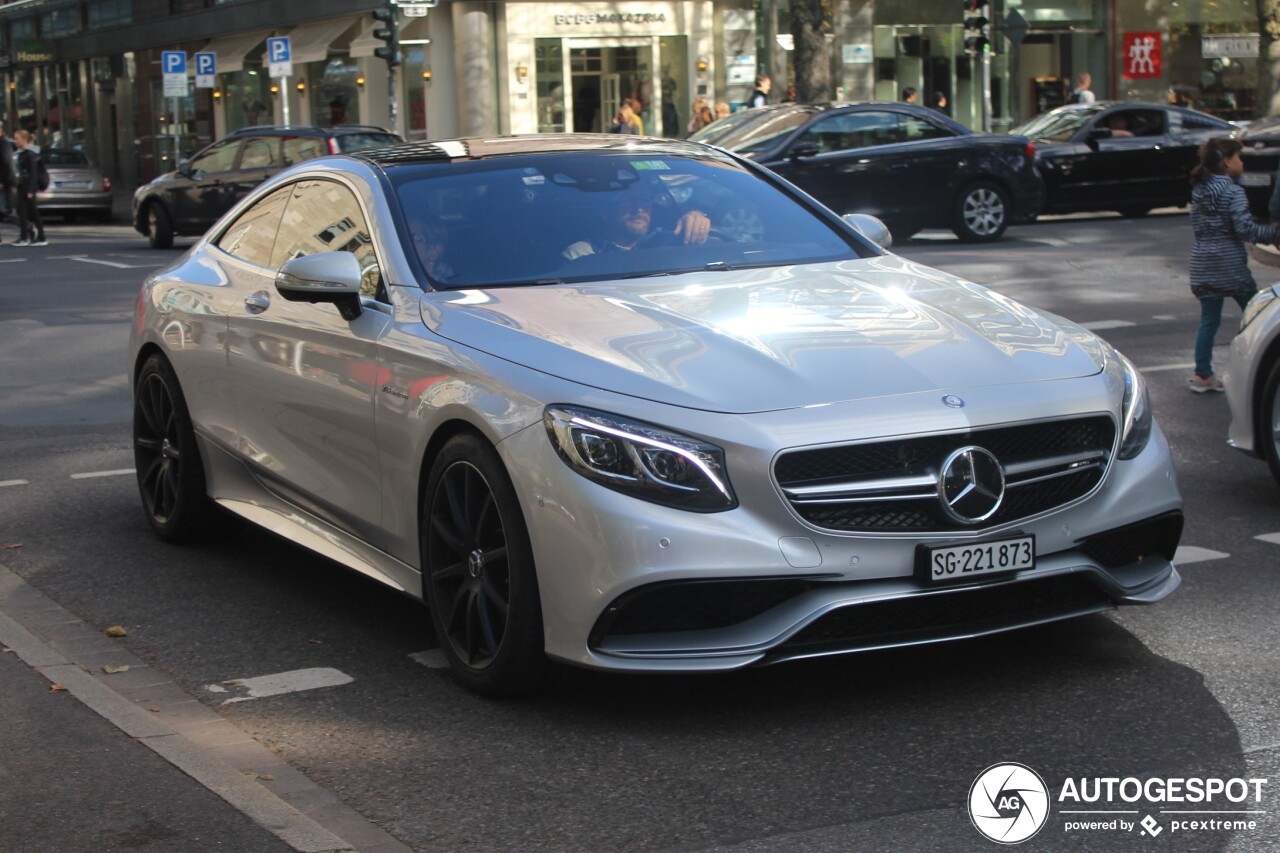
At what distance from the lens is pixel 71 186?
34.9m

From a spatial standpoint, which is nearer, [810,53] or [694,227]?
[694,227]

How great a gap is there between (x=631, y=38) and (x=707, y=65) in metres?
1.87

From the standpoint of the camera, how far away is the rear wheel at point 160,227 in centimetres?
2602

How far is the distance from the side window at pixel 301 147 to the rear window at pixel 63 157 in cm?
1163

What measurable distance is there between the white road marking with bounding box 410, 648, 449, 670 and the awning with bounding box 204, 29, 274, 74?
43.6 meters

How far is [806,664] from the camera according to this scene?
538 centimetres

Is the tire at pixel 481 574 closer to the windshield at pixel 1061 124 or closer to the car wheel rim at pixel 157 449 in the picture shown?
the car wheel rim at pixel 157 449

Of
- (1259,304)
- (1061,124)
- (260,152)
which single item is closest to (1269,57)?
(1061,124)

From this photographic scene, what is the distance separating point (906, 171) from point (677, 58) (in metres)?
21.1

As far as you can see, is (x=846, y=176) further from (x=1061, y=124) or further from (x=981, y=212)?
(x=1061, y=124)

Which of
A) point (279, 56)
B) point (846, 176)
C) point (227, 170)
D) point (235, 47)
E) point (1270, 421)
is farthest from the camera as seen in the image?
point (235, 47)

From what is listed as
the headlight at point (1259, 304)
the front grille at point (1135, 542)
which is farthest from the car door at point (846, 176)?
the front grille at point (1135, 542)

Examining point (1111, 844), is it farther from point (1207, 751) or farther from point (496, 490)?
A: point (496, 490)

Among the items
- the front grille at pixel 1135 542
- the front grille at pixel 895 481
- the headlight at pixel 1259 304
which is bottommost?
the front grille at pixel 1135 542
